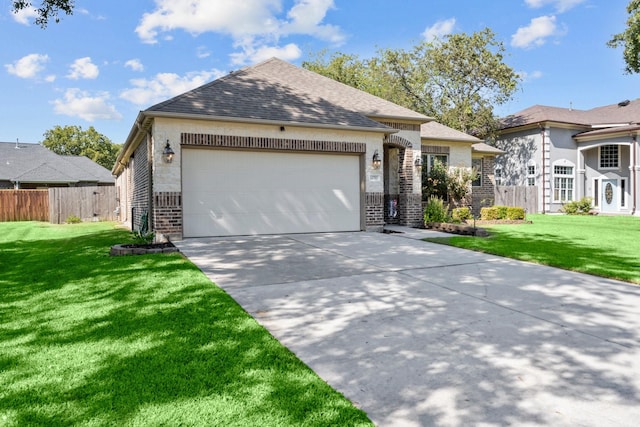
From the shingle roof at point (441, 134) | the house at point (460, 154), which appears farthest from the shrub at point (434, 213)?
the shingle roof at point (441, 134)

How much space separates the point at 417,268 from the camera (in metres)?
6.97

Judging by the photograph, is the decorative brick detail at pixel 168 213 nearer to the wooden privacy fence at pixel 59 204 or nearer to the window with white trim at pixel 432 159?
the window with white trim at pixel 432 159

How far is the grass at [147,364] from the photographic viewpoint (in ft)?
7.88

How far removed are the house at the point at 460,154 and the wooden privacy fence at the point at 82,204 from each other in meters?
16.7

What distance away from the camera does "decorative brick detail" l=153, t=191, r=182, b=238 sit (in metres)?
10.2

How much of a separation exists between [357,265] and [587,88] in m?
29.8

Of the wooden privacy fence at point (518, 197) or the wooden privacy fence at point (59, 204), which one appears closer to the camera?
the wooden privacy fence at point (59, 204)

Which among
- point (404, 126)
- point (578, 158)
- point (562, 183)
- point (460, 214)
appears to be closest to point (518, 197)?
point (562, 183)

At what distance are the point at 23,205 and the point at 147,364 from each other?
979 inches

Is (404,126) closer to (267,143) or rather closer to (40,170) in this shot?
(267,143)

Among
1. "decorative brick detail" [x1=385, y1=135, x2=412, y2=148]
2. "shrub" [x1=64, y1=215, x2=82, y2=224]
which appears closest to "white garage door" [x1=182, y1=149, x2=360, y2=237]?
"decorative brick detail" [x1=385, y1=135, x2=412, y2=148]

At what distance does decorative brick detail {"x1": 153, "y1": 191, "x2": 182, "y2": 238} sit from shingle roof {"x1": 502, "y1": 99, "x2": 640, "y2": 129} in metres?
23.0

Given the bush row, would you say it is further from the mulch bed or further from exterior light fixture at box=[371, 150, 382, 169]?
the mulch bed

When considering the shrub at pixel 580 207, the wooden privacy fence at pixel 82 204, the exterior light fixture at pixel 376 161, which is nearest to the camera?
the exterior light fixture at pixel 376 161
